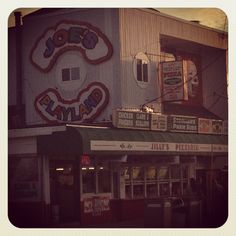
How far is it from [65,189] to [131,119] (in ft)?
4.15

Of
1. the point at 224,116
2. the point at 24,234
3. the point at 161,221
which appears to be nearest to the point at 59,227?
the point at 24,234

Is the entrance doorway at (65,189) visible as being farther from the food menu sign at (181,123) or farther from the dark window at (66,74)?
the food menu sign at (181,123)

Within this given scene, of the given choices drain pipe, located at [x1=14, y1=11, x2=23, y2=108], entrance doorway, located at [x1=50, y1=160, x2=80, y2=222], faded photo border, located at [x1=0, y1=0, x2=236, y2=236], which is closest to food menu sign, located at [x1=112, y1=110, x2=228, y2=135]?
entrance doorway, located at [x1=50, y1=160, x2=80, y2=222]

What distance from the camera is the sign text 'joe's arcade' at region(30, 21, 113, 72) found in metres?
6.93

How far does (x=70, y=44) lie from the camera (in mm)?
7520

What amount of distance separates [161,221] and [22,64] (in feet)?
7.06

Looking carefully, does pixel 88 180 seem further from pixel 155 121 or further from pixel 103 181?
pixel 155 121

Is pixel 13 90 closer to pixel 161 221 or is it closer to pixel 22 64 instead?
pixel 22 64

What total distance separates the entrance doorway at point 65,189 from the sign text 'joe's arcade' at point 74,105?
0.63 metres

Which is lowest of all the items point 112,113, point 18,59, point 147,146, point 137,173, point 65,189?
point 65,189

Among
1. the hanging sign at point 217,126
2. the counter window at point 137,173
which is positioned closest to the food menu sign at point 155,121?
the counter window at point 137,173

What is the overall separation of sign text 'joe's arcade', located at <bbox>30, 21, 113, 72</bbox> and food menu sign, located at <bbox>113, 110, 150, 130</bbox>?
0.75 meters

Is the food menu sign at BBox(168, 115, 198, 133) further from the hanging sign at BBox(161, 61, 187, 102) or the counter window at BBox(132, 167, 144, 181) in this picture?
the counter window at BBox(132, 167, 144, 181)

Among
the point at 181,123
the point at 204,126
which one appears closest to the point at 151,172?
the point at 181,123
